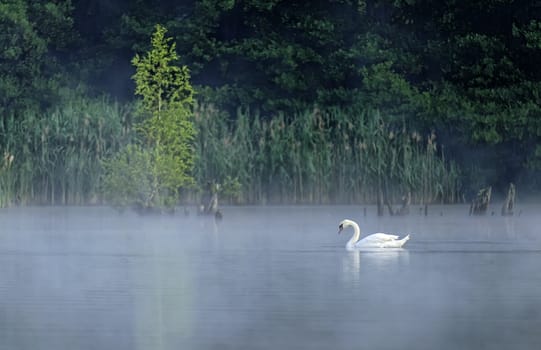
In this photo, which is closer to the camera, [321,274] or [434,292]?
[434,292]

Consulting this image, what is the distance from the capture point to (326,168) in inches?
1120

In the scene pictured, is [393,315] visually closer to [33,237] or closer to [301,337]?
[301,337]

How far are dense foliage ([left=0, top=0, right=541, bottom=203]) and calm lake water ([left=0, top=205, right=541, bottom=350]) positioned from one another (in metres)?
8.23

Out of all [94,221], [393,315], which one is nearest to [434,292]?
[393,315]

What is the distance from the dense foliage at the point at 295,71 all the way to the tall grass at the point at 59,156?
0.15 ft

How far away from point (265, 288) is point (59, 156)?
16.8m

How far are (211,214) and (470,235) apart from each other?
646 cm

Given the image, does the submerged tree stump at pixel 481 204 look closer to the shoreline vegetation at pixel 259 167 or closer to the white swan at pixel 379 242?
the shoreline vegetation at pixel 259 167

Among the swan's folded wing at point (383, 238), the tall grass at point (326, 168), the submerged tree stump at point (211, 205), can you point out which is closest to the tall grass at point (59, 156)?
the tall grass at point (326, 168)

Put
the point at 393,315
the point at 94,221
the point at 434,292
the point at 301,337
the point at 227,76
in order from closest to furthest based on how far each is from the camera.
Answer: the point at 301,337
the point at 393,315
the point at 434,292
the point at 94,221
the point at 227,76

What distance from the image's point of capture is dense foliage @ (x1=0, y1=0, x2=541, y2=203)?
30.1 m

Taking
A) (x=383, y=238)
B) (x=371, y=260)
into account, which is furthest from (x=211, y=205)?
(x=371, y=260)

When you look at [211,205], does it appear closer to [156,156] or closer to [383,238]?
[156,156]

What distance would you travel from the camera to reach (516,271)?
14164 mm
